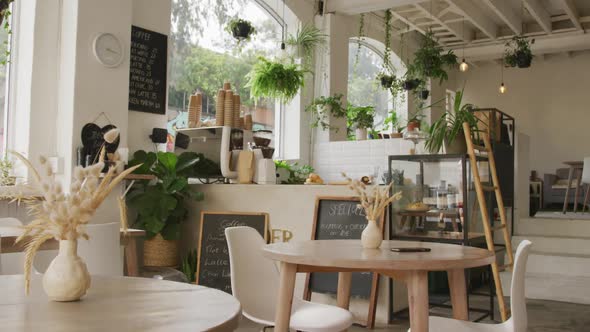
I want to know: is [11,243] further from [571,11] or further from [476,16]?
[571,11]

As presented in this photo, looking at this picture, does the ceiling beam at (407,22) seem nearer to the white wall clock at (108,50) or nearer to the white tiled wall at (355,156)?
the white tiled wall at (355,156)

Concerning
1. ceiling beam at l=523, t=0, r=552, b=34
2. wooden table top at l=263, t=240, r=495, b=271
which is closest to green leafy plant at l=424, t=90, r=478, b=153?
wooden table top at l=263, t=240, r=495, b=271

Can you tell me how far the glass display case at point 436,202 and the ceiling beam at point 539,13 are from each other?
6465mm

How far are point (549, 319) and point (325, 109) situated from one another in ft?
13.7

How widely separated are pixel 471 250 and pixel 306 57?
213 inches

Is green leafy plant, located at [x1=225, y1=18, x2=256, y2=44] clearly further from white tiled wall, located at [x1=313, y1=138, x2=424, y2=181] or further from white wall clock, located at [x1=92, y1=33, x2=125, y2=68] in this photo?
white tiled wall, located at [x1=313, y1=138, x2=424, y2=181]

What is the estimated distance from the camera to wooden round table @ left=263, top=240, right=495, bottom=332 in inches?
101

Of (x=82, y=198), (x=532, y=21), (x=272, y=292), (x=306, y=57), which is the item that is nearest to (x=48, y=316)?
(x=82, y=198)

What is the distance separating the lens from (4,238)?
292 cm

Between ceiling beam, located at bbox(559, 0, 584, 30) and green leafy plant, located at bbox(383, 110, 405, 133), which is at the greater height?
ceiling beam, located at bbox(559, 0, 584, 30)

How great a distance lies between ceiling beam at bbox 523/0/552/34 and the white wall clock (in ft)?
24.1

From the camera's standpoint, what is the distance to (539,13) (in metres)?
10.6

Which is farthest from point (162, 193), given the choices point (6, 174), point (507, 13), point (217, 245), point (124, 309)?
point (507, 13)

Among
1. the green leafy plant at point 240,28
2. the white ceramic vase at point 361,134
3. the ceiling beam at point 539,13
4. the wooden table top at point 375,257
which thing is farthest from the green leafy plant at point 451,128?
the ceiling beam at point 539,13
